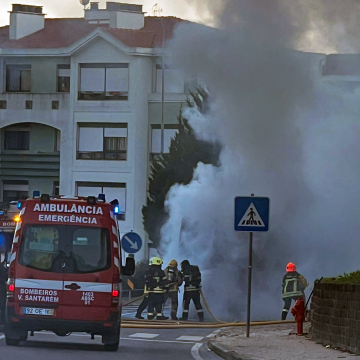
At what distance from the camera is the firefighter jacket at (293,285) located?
23.6 m


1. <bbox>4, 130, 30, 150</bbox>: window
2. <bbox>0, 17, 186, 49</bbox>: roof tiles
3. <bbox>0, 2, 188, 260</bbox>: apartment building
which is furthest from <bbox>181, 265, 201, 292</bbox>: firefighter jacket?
<bbox>4, 130, 30, 150</bbox>: window

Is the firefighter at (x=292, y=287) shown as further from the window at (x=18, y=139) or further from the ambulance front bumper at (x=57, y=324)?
the window at (x=18, y=139)

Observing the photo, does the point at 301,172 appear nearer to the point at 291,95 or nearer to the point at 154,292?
the point at 291,95

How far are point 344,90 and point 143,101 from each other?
15.6 m

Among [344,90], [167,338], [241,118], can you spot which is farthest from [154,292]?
[344,90]

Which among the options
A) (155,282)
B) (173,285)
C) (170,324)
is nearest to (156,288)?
(155,282)

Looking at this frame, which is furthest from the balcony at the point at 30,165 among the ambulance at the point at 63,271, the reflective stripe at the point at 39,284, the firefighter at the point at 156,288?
the reflective stripe at the point at 39,284

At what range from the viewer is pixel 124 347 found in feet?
54.7

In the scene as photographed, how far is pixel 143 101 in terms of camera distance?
48.0 meters

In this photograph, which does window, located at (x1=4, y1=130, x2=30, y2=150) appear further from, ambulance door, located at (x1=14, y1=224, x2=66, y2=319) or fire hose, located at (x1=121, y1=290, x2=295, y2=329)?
ambulance door, located at (x1=14, y1=224, x2=66, y2=319)

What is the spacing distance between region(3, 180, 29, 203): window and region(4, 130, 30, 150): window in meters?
1.63

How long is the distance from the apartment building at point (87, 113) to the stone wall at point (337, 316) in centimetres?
3013

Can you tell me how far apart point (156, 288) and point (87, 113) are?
25767mm

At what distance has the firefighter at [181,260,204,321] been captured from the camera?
24.3 m
